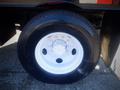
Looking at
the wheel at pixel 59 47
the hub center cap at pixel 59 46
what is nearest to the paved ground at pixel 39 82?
the wheel at pixel 59 47

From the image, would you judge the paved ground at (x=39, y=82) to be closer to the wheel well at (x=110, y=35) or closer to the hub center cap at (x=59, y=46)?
the wheel well at (x=110, y=35)

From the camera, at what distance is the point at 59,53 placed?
343 centimetres

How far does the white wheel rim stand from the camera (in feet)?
10.8

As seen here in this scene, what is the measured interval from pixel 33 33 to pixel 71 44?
49 cm

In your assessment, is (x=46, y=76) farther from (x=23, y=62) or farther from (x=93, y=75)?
(x=93, y=75)

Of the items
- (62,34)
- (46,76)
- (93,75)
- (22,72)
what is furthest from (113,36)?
(22,72)

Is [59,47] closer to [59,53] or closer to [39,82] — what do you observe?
[59,53]

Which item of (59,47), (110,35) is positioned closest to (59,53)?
(59,47)

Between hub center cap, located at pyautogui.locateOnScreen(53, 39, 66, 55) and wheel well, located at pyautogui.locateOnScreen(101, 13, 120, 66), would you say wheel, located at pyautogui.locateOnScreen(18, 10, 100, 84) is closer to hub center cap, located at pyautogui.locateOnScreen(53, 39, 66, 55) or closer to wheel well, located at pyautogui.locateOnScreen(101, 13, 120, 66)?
hub center cap, located at pyautogui.locateOnScreen(53, 39, 66, 55)

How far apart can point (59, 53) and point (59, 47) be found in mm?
78

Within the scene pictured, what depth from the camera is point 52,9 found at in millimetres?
3252

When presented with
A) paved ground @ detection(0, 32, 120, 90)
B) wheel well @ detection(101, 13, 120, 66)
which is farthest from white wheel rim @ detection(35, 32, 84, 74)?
wheel well @ detection(101, 13, 120, 66)

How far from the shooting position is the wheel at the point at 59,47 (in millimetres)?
3156

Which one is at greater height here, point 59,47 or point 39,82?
point 59,47
